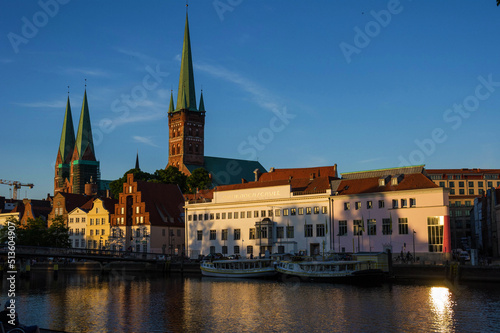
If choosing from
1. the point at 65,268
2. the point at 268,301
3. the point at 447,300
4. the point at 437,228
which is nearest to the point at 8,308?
the point at 268,301

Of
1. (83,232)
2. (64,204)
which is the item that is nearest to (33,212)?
(64,204)

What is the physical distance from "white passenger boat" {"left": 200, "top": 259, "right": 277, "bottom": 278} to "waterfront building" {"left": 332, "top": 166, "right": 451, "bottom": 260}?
565 inches

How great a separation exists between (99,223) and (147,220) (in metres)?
18.7

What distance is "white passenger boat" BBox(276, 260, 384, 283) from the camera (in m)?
72.5

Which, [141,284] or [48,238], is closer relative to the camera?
[141,284]

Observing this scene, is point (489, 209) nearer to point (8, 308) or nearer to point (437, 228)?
point (437, 228)

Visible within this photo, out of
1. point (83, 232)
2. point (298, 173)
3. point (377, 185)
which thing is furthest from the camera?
point (83, 232)

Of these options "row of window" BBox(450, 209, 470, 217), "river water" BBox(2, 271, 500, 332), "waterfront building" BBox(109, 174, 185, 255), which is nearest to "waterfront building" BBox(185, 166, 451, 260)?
"waterfront building" BBox(109, 174, 185, 255)

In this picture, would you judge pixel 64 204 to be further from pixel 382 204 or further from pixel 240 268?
pixel 382 204

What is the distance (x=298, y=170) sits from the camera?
12888cm

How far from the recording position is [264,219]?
101m

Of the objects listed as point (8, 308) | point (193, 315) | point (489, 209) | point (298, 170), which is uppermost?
point (298, 170)

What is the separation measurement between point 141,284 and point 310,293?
25.3 metres

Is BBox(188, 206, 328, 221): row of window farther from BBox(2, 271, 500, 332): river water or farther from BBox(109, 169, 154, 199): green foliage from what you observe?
BBox(109, 169, 154, 199): green foliage
